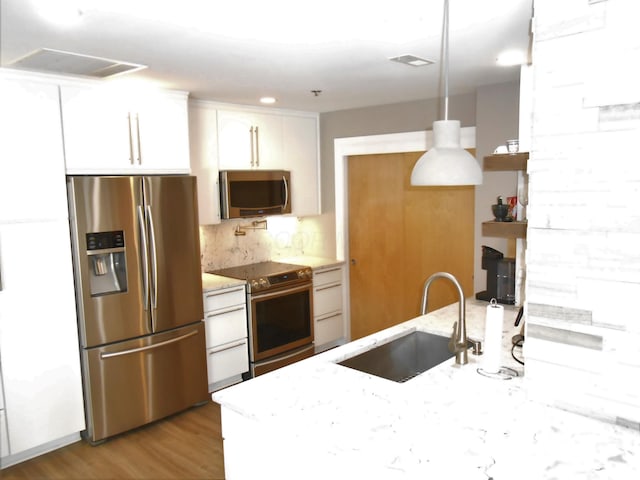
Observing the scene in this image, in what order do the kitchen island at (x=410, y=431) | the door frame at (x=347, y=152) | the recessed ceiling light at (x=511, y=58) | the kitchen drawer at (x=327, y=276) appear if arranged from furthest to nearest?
1. the kitchen drawer at (x=327, y=276)
2. the door frame at (x=347, y=152)
3. the recessed ceiling light at (x=511, y=58)
4. the kitchen island at (x=410, y=431)

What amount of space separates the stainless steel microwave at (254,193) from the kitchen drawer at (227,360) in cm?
106

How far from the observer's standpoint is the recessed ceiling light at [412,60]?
2794 mm

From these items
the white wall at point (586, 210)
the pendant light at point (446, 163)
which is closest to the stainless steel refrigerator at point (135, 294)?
the pendant light at point (446, 163)

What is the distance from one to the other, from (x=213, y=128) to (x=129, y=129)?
89cm

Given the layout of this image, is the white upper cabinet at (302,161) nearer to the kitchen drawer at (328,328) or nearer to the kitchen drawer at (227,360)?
the kitchen drawer at (328,328)

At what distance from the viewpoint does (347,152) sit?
16.0ft

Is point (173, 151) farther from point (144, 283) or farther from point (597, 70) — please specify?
point (597, 70)

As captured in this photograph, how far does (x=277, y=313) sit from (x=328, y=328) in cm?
74

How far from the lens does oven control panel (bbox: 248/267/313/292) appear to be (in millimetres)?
4156

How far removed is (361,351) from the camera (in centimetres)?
241

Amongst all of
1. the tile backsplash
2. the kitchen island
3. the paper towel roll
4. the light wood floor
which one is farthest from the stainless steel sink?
the tile backsplash

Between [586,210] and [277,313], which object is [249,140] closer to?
[277,313]

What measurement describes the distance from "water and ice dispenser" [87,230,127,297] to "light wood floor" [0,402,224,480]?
0.98 meters

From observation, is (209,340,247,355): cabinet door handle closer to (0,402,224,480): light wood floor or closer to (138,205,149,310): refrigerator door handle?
(0,402,224,480): light wood floor
